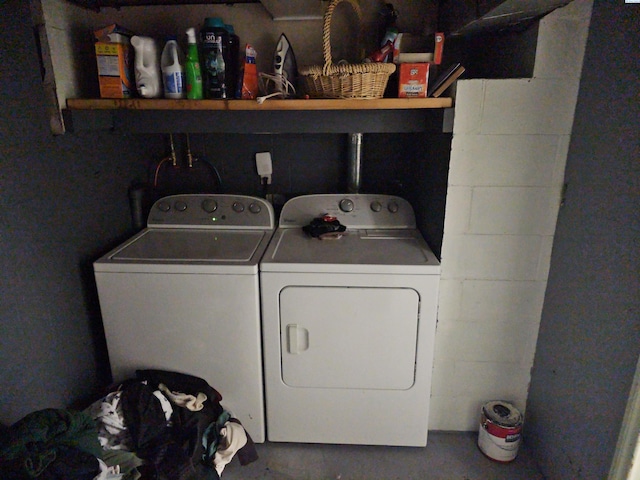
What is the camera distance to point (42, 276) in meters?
1.45

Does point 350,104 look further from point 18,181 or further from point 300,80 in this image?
point 18,181

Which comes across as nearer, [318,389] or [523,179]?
[523,179]

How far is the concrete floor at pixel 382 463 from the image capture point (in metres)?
1.70

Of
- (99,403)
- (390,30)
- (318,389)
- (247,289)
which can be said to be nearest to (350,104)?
(390,30)

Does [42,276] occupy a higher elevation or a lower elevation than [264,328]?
higher

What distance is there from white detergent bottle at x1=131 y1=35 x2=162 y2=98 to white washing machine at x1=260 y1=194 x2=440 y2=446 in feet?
2.53

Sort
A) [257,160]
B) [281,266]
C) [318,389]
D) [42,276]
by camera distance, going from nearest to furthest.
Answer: [42,276] → [281,266] → [318,389] → [257,160]

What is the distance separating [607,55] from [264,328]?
146 centimetres

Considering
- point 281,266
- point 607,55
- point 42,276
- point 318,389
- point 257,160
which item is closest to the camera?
point 607,55

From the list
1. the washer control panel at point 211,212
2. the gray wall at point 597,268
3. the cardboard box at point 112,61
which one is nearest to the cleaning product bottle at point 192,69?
the cardboard box at point 112,61

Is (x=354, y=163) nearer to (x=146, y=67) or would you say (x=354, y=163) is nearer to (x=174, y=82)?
(x=174, y=82)

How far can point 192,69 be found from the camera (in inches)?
62.6

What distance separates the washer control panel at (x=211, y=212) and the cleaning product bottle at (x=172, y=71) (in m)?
0.55

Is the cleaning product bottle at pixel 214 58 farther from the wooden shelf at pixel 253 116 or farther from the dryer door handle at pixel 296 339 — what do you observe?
the dryer door handle at pixel 296 339
